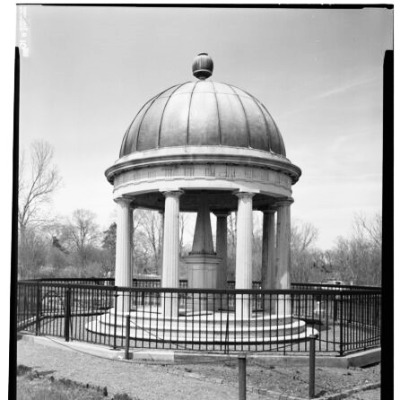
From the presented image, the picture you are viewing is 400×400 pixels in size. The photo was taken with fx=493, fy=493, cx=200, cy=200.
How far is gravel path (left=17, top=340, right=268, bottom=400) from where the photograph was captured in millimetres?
8328

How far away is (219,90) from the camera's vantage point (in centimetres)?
1346

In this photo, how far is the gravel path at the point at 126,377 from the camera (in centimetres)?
833

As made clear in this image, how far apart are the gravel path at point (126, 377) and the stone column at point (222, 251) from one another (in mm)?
6358

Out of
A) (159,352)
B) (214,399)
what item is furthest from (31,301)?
(214,399)

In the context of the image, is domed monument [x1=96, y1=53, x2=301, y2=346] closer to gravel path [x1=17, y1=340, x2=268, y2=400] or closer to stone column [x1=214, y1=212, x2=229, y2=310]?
gravel path [x1=17, y1=340, x2=268, y2=400]

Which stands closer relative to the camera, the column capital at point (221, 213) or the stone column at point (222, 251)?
the stone column at point (222, 251)

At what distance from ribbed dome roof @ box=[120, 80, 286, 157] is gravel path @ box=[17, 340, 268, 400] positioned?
5641 millimetres

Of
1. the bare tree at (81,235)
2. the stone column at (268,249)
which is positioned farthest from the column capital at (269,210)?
the bare tree at (81,235)

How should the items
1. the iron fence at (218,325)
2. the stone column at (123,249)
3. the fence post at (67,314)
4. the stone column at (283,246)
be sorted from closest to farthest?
1. the iron fence at (218,325)
2. the fence post at (67,314)
3. the stone column at (123,249)
4. the stone column at (283,246)

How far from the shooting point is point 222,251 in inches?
676

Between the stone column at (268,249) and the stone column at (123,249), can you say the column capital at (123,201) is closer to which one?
the stone column at (123,249)

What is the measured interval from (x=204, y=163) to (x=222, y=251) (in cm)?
545

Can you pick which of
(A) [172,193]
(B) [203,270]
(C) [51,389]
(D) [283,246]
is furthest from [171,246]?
(C) [51,389]

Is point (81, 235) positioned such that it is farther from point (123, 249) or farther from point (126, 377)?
point (126, 377)
